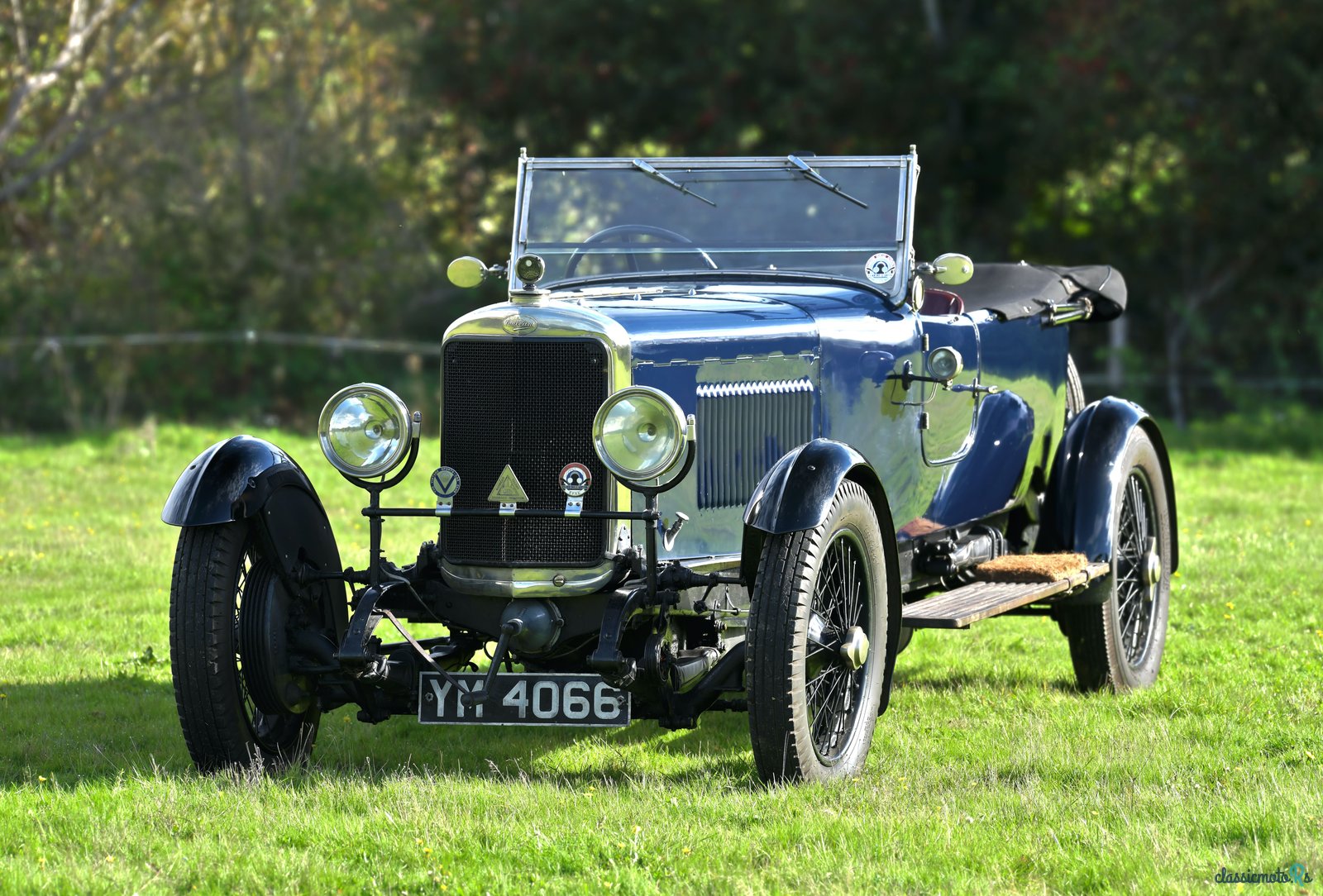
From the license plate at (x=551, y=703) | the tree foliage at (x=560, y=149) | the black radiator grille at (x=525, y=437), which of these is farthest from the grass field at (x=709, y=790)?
the tree foliage at (x=560, y=149)

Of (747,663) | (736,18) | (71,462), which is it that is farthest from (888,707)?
(736,18)

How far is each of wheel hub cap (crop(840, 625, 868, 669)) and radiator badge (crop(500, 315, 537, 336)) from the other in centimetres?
130

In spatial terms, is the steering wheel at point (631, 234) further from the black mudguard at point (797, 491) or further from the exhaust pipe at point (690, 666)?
the exhaust pipe at point (690, 666)

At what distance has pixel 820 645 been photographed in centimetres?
486

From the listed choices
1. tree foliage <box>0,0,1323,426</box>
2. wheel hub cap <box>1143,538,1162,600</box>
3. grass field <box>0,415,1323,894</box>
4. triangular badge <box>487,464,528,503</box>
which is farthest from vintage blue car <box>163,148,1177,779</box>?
tree foliage <box>0,0,1323,426</box>

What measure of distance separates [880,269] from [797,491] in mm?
1633

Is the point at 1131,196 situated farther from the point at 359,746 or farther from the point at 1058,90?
the point at 359,746

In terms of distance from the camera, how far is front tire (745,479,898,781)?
15.1 ft

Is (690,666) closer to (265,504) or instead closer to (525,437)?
(525,437)

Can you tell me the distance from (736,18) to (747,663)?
15.6 metres

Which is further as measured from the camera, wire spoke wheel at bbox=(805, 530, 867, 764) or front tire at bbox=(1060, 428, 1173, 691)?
front tire at bbox=(1060, 428, 1173, 691)

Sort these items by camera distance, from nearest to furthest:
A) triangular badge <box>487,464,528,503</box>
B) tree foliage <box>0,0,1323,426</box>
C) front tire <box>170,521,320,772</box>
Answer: front tire <box>170,521,320,772</box> < triangular badge <box>487,464,528,503</box> < tree foliage <box>0,0,1323,426</box>

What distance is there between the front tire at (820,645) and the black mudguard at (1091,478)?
1.62m

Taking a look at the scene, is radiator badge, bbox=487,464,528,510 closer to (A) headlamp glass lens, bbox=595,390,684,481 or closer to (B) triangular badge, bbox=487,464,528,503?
(B) triangular badge, bbox=487,464,528,503
